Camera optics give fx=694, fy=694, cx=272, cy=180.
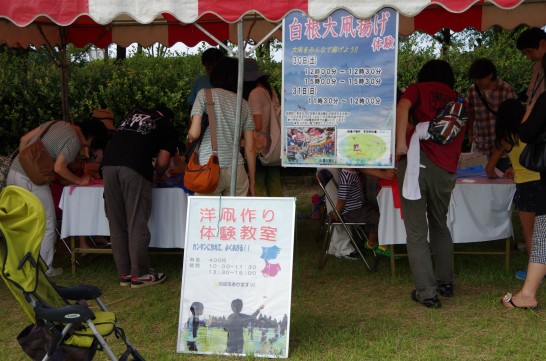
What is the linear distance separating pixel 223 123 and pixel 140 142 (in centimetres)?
88

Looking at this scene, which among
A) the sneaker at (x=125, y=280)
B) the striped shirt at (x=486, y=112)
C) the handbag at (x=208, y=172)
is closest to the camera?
the handbag at (x=208, y=172)

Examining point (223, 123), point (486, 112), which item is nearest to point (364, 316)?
point (223, 123)

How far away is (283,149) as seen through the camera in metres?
4.32

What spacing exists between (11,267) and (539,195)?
3.19 m

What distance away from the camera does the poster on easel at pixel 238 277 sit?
3805 millimetres

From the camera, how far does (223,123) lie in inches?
177

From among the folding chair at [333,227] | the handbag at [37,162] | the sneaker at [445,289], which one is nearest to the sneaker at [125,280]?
the handbag at [37,162]

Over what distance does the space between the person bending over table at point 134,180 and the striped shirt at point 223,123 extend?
29.1 inches

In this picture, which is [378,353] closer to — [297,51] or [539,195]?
[539,195]

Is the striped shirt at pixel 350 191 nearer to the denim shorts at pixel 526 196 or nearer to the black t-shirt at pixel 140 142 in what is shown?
the denim shorts at pixel 526 196

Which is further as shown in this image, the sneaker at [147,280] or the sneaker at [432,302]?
the sneaker at [147,280]

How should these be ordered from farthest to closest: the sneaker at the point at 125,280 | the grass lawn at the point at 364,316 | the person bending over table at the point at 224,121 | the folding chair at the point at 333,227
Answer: the folding chair at the point at 333,227, the sneaker at the point at 125,280, the person bending over table at the point at 224,121, the grass lawn at the point at 364,316

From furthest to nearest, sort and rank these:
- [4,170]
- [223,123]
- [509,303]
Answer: [4,170] → [509,303] → [223,123]

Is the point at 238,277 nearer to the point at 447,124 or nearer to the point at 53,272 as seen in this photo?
the point at 447,124
